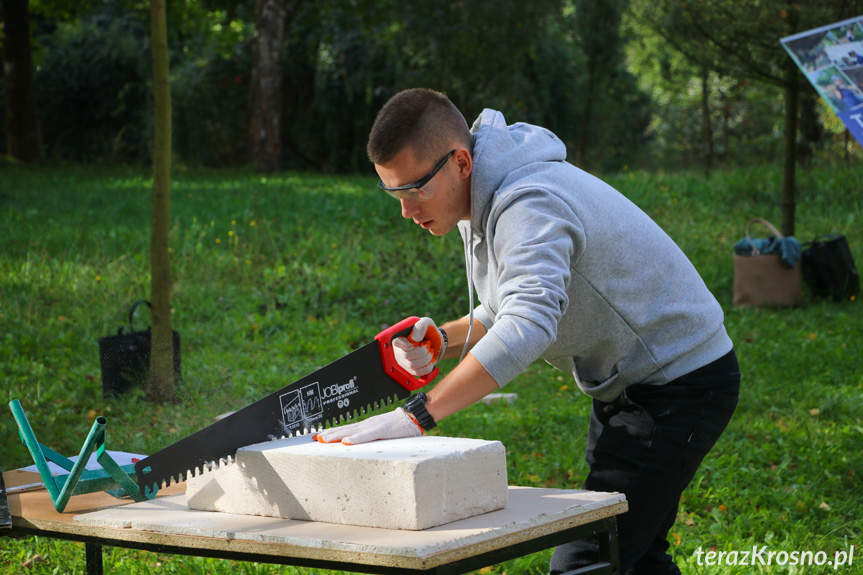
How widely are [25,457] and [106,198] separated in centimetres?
884

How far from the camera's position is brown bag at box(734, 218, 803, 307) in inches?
376

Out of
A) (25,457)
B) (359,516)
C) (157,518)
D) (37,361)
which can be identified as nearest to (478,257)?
(359,516)

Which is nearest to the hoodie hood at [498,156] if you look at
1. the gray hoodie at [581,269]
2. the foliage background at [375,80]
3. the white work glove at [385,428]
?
the gray hoodie at [581,269]

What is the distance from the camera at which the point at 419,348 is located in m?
2.88

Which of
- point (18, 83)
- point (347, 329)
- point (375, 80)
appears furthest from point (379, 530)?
point (18, 83)

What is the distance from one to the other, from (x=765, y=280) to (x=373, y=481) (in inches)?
325

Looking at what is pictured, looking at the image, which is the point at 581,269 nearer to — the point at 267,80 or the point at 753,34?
the point at 753,34

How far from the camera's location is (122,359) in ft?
20.3

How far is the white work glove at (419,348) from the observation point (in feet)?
→ 9.31

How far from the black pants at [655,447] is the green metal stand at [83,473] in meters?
1.44

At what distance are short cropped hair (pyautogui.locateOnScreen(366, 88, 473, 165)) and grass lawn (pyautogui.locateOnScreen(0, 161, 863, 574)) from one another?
241 cm

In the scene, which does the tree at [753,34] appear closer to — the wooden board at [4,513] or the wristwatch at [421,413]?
the wristwatch at [421,413]

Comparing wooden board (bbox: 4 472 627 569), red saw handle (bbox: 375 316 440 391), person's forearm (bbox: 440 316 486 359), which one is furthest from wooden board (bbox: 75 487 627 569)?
person's forearm (bbox: 440 316 486 359)

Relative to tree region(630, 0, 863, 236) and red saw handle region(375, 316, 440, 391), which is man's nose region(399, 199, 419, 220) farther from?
tree region(630, 0, 863, 236)
